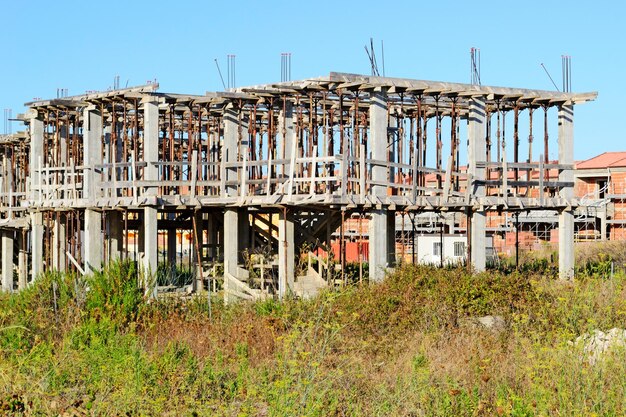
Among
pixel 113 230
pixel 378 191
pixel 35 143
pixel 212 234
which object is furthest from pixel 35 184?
pixel 378 191

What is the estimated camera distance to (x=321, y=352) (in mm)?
13242

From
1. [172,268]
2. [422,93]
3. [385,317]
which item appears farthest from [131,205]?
[385,317]

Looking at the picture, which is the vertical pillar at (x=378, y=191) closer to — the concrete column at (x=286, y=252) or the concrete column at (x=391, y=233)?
the concrete column at (x=286, y=252)

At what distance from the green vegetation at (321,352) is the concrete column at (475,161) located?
216 inches

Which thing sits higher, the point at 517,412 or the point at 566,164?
the point at 566,164

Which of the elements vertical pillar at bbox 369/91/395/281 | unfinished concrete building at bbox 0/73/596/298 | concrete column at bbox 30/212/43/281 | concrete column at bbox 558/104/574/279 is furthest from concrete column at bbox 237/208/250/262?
concrete column at bbox 558/104/574/279

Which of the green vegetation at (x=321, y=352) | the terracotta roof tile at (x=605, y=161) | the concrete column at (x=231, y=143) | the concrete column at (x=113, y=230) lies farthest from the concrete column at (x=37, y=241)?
the terracotta roof tile at (x=605, y=161)

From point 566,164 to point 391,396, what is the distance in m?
17.1

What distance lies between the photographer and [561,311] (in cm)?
1733

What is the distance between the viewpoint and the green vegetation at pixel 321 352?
40.7 feet

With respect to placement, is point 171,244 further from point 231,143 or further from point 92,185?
point 231,143

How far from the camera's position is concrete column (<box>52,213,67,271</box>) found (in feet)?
104

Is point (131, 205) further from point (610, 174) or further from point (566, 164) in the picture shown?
point (610, 174)

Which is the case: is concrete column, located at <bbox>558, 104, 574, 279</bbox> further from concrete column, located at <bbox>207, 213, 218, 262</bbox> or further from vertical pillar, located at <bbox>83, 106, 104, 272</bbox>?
vertical pillar, located at <bbox>83, 106, 104, 272</bbox>
